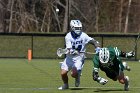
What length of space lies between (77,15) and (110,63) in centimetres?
5034

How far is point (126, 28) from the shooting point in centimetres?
6406

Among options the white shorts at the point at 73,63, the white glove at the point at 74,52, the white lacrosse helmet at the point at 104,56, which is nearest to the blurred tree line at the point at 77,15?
the white shorts at the point at 73,63

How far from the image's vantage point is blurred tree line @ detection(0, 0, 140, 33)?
63969mm

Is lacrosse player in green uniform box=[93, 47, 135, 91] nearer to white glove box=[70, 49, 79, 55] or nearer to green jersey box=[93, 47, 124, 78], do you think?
green jersey box=[93, 47, 124, 78]

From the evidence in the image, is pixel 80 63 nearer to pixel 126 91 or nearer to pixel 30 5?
pixel 126 91

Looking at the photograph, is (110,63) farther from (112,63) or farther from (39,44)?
(39,44)

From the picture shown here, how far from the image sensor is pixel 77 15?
214 ft

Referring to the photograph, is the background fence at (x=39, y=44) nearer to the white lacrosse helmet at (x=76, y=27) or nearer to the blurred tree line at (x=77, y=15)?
the blurred tree line at (x=77, y=15)

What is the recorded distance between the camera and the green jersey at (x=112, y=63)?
15030mm

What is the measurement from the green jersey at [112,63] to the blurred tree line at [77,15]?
47.6 metres

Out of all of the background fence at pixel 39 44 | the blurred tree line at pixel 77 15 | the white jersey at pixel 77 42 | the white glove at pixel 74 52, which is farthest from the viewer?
the blurred tree line at pixel 77 15

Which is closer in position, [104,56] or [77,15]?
[104,56]

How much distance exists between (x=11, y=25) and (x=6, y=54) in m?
19.9

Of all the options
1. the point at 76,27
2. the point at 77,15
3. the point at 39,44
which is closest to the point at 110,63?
the point at 76,27
